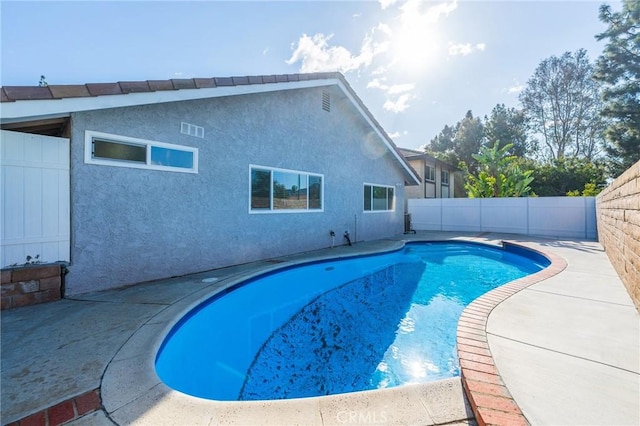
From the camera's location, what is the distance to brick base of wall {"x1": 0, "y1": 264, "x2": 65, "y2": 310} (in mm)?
4781

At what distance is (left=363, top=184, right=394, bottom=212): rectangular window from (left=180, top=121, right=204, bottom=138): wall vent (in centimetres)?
855

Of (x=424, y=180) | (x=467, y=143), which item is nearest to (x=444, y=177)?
(x=424, y=180)

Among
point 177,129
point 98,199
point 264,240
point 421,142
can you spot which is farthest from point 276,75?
point 421,142

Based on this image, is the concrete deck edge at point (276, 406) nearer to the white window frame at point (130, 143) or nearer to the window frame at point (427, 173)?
the white window frame at point (130, 143)

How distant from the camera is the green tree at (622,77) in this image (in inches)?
864

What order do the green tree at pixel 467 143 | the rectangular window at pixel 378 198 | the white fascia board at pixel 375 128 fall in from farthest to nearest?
1. the green tree at pixel 467 143
2. the rectangular window at pixel 378 198
3. the white fascia board at pixel 375 128

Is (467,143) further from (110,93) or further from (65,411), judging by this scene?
(65,411)

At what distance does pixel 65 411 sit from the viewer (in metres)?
2.33

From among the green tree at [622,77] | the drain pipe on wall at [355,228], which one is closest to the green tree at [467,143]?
the green tree at [622,77]

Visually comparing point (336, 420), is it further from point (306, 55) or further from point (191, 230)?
point (306, 55)

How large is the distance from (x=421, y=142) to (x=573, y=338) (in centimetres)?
4773

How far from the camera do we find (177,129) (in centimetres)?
704

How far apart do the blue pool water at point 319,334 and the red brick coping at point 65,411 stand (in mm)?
828

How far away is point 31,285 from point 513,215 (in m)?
20.5
